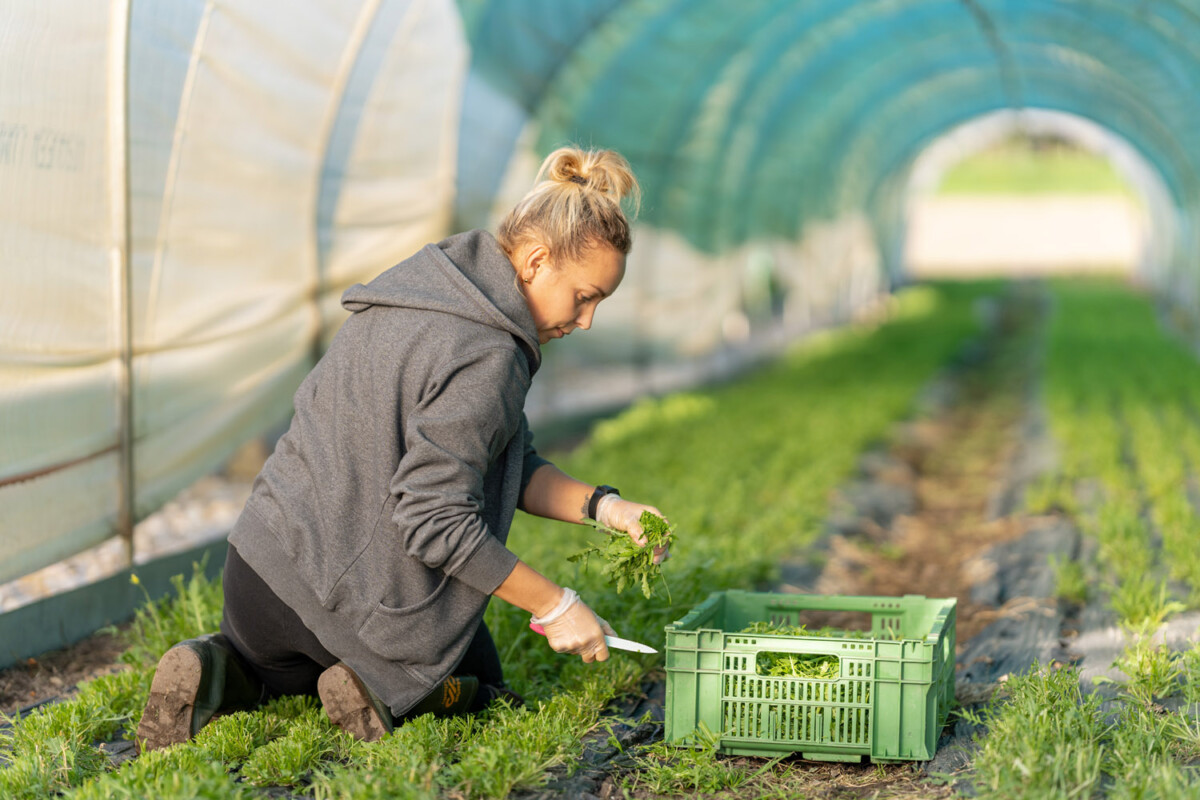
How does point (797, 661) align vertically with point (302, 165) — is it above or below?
below

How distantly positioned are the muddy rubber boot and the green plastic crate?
3.57 feet

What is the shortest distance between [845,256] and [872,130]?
2218 millimetres

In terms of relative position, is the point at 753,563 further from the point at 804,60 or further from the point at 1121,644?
the point at 804,60

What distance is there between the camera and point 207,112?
4645 millimetres

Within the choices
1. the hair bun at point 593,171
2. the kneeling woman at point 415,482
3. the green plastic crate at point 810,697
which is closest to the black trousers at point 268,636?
the kneeling woman at point 415,482

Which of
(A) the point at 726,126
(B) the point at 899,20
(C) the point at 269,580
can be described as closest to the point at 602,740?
(C) the point at 269,580

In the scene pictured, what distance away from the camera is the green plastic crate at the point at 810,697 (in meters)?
2.85

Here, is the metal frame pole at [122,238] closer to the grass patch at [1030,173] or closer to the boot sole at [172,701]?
the boot sole at [172,701]

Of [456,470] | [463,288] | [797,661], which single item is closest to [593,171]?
[463,288]

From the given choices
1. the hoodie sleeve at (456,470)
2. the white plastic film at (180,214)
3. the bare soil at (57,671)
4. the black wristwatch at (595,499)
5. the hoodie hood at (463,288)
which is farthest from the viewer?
the white plastic film at (180,214)

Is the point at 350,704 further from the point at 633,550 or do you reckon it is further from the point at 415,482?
the point at 633,550

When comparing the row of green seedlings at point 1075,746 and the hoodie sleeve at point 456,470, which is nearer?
the row of green seedlings at point 1075,746

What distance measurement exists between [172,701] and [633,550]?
1.14 metres

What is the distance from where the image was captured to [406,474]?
2.63 meters
